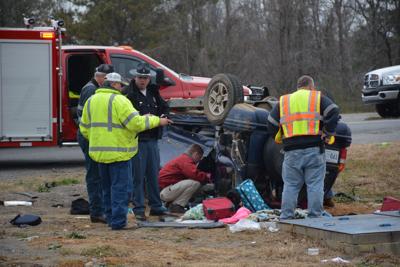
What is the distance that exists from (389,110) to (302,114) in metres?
15.8

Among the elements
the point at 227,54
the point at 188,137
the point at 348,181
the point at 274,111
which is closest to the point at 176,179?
the point at 188,137

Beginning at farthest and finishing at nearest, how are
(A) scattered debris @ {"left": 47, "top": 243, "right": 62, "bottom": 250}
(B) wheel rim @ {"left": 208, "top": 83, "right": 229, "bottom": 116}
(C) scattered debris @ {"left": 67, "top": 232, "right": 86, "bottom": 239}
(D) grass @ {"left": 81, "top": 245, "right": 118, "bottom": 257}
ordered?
(B) wheel rim @ {"left": 208, "top": 83, "right": 229, "bottom": 116} < (C) scattered debris @ {"left": 67, "top": 232, "right": 86, "bottom": 239} < (A) scattered debris @ {"left": 47, "top": 243, "right": 62, "bottom": 250} < (D) grass @ {"left": 81, "top": 245, "right": 118, "bottom": 257}

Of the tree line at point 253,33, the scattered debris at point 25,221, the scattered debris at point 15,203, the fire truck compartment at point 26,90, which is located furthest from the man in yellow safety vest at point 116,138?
the tree line at point 253,33

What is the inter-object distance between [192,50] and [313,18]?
244 inches

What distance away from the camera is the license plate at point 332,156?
405 inches

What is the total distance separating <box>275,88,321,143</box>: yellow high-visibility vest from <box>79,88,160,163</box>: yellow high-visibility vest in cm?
147

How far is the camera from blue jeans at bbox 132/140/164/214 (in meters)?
10.0

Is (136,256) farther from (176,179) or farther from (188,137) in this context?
(188,137)

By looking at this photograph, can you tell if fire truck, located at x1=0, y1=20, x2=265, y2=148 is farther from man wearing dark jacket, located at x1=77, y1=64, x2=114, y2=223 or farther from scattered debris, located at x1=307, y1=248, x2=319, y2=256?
scattered debris, located at x1=307, y1=248, x2=319, y2=256

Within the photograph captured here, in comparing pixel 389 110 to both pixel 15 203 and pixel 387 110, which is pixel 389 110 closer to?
pixel 387 110

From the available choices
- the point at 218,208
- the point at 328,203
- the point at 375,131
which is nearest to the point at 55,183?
the point at 218,208

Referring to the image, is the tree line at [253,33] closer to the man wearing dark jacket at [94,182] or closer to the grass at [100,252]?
the man wearing dark jacket at [94,182]

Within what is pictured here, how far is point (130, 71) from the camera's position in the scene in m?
16.2

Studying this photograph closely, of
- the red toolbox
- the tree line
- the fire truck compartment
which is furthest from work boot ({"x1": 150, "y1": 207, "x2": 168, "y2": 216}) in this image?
the tree line
